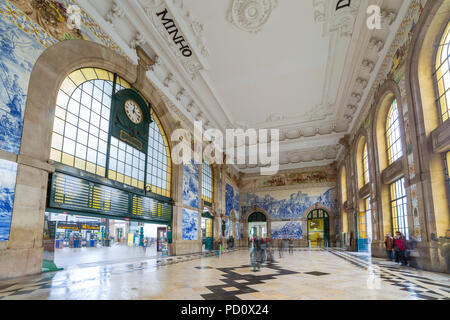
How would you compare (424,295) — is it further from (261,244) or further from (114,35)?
(114,35)

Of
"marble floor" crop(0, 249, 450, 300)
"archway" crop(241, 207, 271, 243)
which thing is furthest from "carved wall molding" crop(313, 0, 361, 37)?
"archway" crop(241, 207, 271, 243)

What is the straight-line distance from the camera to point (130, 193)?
34.3 ft

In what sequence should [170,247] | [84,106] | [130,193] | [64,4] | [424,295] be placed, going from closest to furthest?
[424,295] < [64,4] < [84,106] < [130,193] < [170,247]

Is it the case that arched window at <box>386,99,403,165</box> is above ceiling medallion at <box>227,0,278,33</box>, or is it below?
below

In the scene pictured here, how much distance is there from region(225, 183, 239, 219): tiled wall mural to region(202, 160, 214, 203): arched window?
4.01m

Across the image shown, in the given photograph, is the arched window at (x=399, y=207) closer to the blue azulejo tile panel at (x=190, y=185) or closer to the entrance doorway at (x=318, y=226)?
the blue azulejo tile panel at (x=190, y=185)

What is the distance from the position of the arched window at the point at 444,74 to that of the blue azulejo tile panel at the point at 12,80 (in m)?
10.7

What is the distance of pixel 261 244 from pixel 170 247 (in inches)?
211

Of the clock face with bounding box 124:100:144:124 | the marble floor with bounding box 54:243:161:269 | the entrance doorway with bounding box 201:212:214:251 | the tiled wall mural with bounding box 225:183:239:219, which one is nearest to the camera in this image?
the marble floor with bounding box 54:243:161:269

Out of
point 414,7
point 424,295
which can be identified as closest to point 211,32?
point 414,7

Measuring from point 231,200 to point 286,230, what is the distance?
6.23 metres

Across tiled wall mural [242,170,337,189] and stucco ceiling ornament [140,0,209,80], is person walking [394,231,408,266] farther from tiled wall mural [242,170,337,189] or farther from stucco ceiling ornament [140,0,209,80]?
tiled wall mural [242,170,337,189]

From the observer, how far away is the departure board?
723cm

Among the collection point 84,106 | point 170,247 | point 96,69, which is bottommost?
point 170,247
